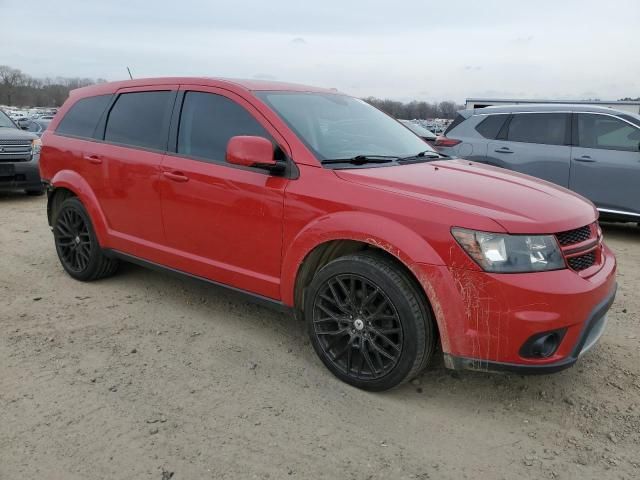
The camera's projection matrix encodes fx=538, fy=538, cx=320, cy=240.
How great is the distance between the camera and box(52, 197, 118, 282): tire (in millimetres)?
4691

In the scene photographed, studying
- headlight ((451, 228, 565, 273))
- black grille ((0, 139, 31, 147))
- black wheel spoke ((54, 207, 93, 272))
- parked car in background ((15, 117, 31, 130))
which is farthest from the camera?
parked car in background ((15, 117, 31, 130))

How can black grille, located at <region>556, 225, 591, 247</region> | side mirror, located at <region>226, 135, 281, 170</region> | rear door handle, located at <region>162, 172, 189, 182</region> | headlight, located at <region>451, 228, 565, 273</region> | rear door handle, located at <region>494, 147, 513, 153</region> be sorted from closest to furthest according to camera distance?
headlight, located at <region>451, 228, 565, 273</region> → black grille, located at <region>556, 225, 591, 247</region> → side mirror, located at <region>226, 135, 281, 170</region> → rear door handle, located at <region>162, 172, 189, 182</region> → rear door handle, located at <region>494, 147, 513, 153</region>

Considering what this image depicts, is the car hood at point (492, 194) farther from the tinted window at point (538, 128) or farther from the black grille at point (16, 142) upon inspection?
the black grille at point (16, 142)

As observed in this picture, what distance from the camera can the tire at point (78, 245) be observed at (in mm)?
4691

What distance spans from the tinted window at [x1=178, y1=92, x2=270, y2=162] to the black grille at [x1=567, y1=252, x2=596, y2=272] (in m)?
1.93

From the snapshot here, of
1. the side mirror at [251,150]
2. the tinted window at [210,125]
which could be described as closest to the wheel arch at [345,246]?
the side mirror at [251,150]

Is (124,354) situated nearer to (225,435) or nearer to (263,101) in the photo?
(225,435)

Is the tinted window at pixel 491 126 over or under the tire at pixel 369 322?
over

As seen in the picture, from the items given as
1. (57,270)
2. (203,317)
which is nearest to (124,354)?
(203,317)

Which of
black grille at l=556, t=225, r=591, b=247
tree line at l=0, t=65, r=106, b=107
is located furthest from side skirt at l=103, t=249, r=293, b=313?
tree line at l=0, t=65, r=106, b=107

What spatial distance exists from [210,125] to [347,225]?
55.9 inches

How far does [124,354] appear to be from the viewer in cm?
348

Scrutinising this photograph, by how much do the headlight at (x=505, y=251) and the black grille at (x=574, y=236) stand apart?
152 millimetres

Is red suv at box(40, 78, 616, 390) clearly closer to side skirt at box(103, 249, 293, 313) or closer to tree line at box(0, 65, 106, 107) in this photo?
side skirt at box(103, 249, 293, 313)
